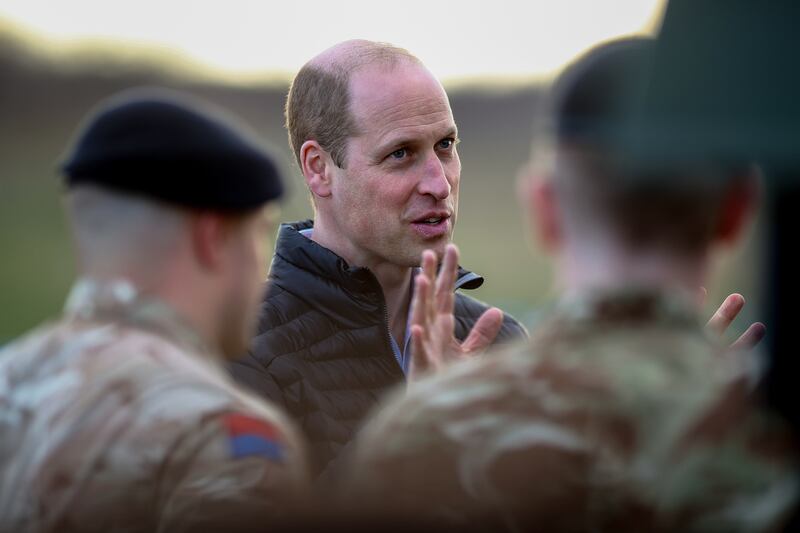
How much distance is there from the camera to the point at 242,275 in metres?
2.47

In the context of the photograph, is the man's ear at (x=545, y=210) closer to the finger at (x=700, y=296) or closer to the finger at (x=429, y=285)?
the finger at (x=700, y=296)

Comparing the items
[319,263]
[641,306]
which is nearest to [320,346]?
[319,263]

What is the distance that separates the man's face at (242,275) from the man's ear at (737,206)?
88cm

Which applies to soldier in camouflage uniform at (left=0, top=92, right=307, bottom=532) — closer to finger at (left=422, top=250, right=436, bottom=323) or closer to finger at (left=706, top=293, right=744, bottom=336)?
finger at (left=422, top=250, right=436, bottom=323)

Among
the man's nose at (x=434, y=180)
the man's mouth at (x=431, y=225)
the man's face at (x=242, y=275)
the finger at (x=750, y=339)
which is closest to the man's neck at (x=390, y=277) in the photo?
the man's mouth at (x=431, y=225)

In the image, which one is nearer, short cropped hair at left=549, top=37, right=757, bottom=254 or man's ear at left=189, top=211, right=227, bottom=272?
short cropped hair at left=549, top=37, right=757, bottom=254

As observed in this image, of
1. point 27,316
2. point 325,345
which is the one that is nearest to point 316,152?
point 325,345

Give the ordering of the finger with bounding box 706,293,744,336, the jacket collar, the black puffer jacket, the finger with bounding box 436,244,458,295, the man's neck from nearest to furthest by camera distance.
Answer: the finger with bounding box 436,244,458,295 < the finger with bounding box 706,293,744,336 < the black puffer jacket < the jacket collar < the man's neck

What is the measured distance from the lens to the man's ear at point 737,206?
82.7 inches

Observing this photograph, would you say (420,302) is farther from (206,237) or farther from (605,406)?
(605,406)

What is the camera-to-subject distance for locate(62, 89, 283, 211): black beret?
235 centimetres

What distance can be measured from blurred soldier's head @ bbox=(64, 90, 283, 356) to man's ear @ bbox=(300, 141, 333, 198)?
1961 millimetres

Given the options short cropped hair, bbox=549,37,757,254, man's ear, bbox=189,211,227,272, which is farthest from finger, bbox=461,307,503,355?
short cropped hair, bbox=549,37,757,254

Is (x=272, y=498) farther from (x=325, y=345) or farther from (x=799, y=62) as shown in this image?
(x=325, y=345)
